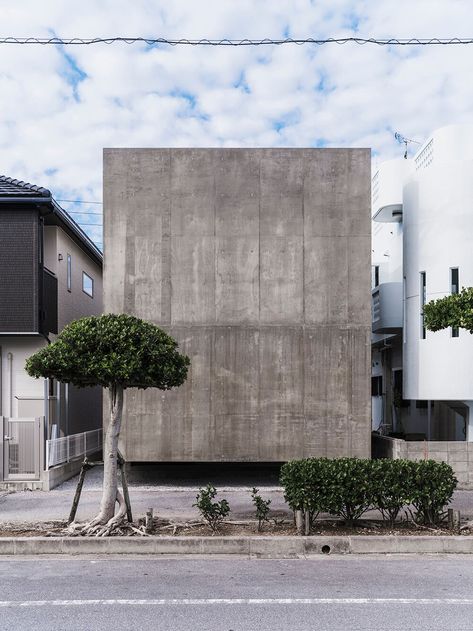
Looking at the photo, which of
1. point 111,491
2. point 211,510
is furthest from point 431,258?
point 111,491

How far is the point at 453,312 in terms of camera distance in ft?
28.3

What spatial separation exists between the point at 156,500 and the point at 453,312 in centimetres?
659

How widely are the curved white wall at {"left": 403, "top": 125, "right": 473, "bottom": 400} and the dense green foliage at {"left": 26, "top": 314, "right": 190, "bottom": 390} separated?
287 inches

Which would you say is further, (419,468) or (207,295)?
(207,295)

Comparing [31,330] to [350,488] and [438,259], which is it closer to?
[350,488]

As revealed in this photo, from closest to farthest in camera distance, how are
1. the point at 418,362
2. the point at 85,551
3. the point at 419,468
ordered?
the point at 85,551, the point at 419,468, the point at 418,362

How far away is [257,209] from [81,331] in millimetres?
5835

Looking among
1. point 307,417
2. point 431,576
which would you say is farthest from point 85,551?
point 307,417

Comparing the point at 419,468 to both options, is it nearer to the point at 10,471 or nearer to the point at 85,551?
the point at 85,551

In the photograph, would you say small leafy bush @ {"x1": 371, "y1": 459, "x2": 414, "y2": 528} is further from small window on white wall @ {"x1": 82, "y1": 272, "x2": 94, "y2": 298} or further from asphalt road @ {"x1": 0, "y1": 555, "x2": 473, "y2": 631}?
small window on white wall @ {"x1": 82, "y1": 272, "x2": 94, "y2": 298}

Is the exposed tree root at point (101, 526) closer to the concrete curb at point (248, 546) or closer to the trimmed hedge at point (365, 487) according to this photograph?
the concrete curb at point (248, 546)

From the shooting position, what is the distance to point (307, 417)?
42.8 ft

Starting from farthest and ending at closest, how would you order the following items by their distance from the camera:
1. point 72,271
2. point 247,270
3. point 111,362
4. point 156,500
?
1. point 72,271
2. point 247,270
3. point 156,500
4. point 111,362

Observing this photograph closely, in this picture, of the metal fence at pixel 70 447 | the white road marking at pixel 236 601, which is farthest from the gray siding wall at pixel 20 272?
the white road marking at pixel 236 601
